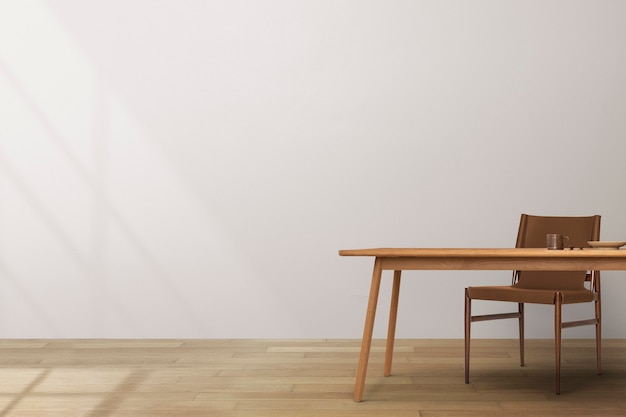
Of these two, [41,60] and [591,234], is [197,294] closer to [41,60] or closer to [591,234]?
[41,60]

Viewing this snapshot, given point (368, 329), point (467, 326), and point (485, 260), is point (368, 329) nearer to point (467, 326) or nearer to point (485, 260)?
point (485, 260)

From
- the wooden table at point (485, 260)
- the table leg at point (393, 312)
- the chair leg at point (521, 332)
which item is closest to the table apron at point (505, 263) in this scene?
the wooden table at point (485, 260)

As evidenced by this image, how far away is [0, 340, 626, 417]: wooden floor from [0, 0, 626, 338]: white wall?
0.90 feet

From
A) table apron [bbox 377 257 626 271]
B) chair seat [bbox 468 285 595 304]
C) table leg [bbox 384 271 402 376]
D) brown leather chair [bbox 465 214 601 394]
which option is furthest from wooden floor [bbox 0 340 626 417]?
table apron [bbox 377 257 626 271]

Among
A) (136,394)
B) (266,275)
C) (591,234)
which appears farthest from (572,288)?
(136,394)

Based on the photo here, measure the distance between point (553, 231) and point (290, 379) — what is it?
63.7 inches

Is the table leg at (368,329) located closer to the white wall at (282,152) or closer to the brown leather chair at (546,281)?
the brown leather chair at (546,281)

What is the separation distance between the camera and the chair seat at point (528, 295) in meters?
3.26

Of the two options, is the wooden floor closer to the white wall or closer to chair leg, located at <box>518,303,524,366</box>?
chair leg, located at <box>518,303,524,366</box>

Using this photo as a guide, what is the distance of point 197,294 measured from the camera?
4727mm

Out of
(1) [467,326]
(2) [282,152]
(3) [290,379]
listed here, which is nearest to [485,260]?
(1) [467,326]

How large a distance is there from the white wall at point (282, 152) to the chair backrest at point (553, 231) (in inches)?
27.4

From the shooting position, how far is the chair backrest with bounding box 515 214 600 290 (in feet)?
12.3

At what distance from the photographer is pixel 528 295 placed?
3.31 metres
